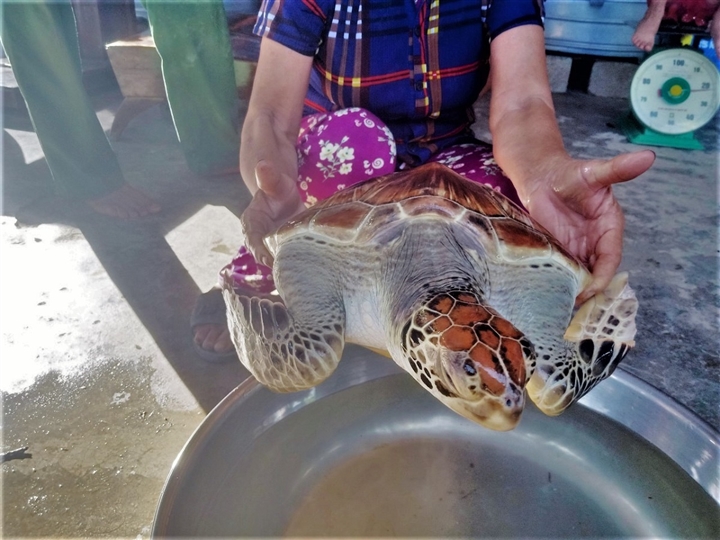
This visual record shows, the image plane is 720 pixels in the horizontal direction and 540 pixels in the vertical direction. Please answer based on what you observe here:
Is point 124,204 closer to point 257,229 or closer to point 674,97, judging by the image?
point 257,229

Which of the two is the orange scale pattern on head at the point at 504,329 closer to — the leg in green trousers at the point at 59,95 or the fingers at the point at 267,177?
the fingers at the point at 267,177

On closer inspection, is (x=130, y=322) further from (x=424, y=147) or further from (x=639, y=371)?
(x=639, y=371)

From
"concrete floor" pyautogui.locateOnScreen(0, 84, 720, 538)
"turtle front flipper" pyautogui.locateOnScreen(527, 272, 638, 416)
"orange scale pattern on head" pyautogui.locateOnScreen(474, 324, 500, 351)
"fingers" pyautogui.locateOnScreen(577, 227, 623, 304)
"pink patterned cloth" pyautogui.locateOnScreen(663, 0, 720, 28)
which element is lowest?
"concrete floor" pyautogui.locateOnScreen(0, 84, 720, 538)

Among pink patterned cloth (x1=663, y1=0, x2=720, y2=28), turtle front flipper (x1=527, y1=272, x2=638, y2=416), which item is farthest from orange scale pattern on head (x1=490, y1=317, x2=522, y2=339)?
pink patterned cloth (x1=663, y1=0, x2=720, y2=28)

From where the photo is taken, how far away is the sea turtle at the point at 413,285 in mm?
797

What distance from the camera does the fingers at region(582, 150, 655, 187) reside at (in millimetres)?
736

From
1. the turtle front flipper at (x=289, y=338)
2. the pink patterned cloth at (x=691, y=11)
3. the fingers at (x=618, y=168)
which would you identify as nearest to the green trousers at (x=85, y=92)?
the turtle front flipper at (x=289, y=338)

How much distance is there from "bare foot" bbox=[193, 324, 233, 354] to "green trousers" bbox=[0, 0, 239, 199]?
3.27 ft

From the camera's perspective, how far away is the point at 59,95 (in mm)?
1842

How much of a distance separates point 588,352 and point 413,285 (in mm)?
312

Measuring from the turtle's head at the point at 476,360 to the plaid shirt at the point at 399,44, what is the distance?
63cm

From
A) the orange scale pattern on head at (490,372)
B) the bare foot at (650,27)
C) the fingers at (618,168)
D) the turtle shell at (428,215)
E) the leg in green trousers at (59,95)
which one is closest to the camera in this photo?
the orange scale pattern on head at (490,372)

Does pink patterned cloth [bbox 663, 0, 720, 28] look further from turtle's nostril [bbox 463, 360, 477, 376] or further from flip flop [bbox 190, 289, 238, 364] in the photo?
turtle's nostril [bbox 463, 360, 477, 376]

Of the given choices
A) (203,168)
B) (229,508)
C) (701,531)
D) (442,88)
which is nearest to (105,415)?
(229,508)
